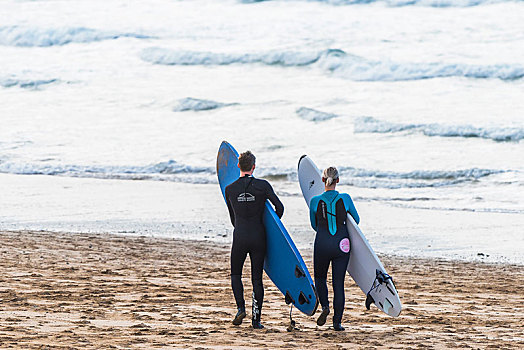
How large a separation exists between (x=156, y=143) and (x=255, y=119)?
14.9ft

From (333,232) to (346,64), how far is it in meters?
25.6

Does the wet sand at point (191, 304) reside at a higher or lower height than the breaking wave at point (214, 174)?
higher

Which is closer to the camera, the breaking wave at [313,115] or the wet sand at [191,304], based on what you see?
the wet sand at [191,304]

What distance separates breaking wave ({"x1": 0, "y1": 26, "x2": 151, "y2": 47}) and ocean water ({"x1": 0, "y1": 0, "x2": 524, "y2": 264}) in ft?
0.36

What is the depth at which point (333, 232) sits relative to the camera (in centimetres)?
519

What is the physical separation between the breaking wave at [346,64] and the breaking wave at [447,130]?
264 inches

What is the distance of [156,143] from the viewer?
69.0 ft

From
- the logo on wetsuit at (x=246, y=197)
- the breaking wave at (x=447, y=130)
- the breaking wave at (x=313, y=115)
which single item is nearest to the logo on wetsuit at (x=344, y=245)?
the logo on wetsuit at (x=246, y=197)

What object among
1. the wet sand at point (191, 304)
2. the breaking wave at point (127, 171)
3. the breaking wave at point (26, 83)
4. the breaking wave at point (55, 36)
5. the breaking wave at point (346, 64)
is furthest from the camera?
the breaking wave at point (55, 36)

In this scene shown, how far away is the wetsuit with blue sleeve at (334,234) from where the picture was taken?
517cm

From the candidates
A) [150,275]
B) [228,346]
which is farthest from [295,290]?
[150,275]

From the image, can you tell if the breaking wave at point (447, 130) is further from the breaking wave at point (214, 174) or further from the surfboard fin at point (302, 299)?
the surfboard fin at point (302, 299)

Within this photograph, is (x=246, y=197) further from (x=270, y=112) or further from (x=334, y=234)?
(x=270, y=112)

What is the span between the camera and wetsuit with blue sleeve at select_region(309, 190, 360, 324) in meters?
5.17
